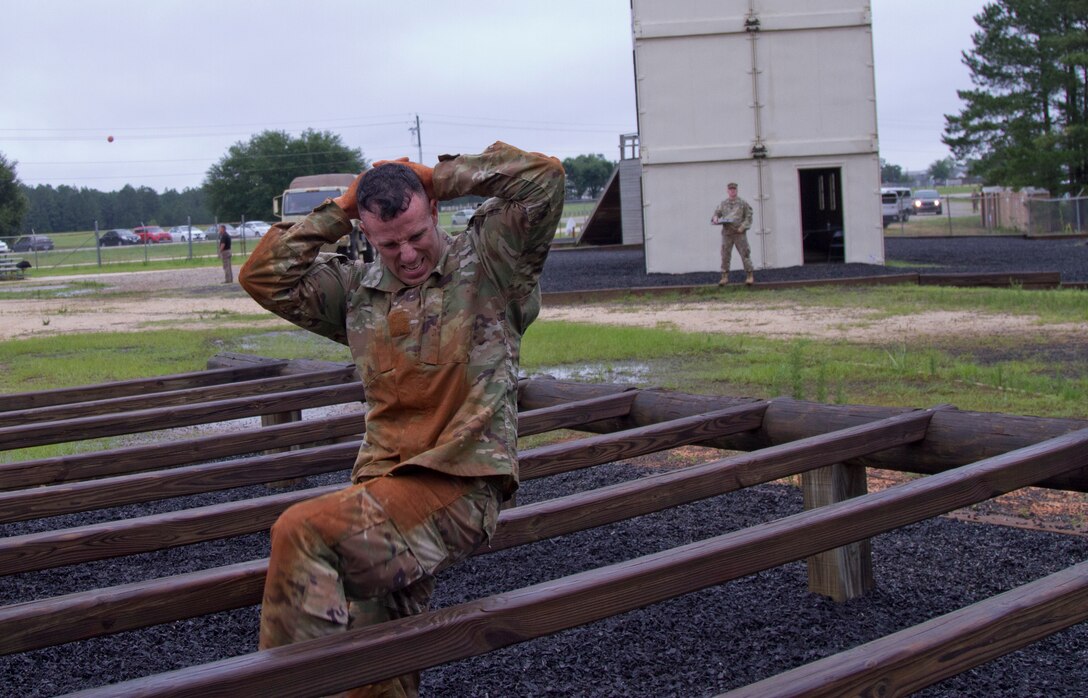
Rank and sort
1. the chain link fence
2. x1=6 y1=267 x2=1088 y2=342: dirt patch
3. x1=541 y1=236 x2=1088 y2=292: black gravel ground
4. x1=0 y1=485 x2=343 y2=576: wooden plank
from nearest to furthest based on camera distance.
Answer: x1=0 y1=485 x2=343 y2=576: wooden plank, x1=6 y1=267 x2=1088 y2=342: dirt patch, x1=541 y1=236 x2=1088 y2=292: black gravel ground, the chain link fence

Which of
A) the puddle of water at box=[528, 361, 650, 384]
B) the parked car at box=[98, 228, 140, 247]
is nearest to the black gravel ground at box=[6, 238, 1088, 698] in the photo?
the puddle of water at box=[528, 361, 650, 384]

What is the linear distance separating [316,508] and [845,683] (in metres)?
1.30

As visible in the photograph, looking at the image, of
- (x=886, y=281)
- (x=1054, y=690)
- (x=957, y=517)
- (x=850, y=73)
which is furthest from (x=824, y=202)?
(x=1054, y=690)

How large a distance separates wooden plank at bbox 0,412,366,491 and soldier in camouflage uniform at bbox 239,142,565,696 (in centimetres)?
255

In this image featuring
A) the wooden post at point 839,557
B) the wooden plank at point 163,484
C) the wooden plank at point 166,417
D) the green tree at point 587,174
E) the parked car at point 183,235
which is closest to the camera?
the wooden plank at point 163,484

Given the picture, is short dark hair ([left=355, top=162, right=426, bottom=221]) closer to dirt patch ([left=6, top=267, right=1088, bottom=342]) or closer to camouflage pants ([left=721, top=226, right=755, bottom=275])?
dirt patch ([left=6, top=267, right=1088, bottom=342])

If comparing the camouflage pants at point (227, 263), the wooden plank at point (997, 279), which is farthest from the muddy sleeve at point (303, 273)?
the camouflage pants at point (227, 263)

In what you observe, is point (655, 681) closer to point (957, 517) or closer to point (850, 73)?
point (957, 517)

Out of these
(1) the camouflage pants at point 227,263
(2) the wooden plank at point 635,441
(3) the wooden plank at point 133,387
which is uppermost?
(1) the camouflage pants at point 227,263

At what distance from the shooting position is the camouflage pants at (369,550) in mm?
2688

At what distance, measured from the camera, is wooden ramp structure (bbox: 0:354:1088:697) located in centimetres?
271

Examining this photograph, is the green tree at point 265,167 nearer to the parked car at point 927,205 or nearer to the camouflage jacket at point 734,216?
the parked car at point 927,205

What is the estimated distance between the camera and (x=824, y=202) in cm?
2914

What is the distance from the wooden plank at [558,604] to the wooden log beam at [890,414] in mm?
518
